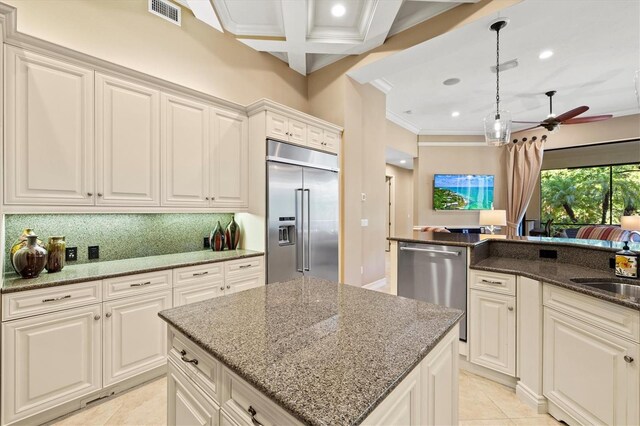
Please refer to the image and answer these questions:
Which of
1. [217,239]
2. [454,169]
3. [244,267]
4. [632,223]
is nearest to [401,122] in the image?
[454,169]

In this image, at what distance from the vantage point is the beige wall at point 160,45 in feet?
7.42

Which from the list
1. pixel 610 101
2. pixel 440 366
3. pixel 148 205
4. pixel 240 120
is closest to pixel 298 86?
pixel 240 120

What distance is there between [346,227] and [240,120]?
187 centimetres

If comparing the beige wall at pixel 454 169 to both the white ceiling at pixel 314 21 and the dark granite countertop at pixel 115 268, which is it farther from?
the dark granite countertop at pixel 115 268

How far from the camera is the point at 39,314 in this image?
172 cm

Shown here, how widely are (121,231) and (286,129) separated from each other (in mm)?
1881

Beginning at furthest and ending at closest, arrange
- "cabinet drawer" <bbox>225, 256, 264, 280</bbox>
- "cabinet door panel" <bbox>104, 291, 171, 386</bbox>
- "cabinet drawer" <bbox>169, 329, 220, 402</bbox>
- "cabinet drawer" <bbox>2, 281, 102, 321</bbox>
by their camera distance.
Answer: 1. "cabinet drawer" <bbox>225, 256, 264, 280</bbox>
2. "cabinet door panel" <bbox>104, 291, 171, 386</bbox>
3. "cabinet drawer" <bbox>2, 281, 102, 321</bbox>
4. "cabinet drawer" <bbox>169, 329, 220, 402</bbox>

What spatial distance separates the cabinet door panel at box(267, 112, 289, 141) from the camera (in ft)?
9.81

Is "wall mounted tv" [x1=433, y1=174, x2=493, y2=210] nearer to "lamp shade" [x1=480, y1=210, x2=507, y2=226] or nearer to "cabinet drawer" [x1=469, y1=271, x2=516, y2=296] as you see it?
"lamp shade" [x1=480, y1=210, x2=507, y2=226]

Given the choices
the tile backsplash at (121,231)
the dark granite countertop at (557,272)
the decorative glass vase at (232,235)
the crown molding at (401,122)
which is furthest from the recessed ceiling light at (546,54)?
the tile backsplash at (121,231)

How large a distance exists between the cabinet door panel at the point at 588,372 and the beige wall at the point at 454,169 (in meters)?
5.72

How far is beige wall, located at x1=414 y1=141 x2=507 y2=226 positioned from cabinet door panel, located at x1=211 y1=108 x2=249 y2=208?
5.44 meters

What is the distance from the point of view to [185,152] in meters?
2.68

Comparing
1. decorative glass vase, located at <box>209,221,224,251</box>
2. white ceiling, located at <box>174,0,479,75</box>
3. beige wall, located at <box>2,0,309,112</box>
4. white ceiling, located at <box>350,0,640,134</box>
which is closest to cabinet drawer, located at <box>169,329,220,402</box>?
decorative glass vase, located at <box>209,221,224,251</box>
